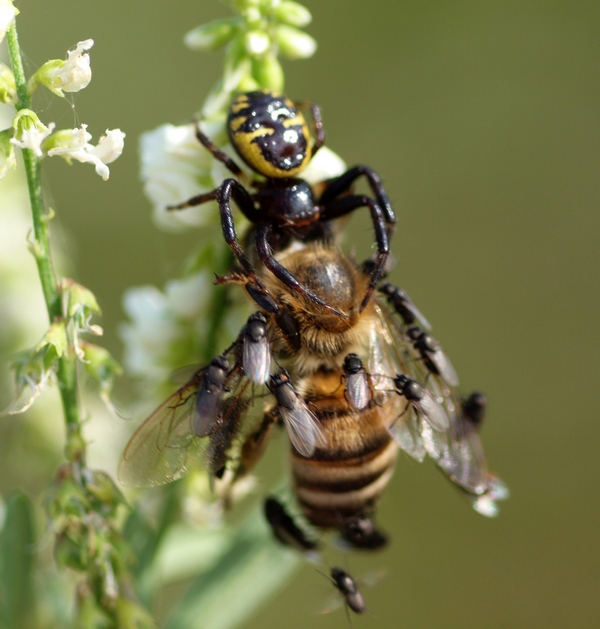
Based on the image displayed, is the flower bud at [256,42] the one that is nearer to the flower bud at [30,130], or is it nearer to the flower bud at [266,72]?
the flower bud at [266,72]

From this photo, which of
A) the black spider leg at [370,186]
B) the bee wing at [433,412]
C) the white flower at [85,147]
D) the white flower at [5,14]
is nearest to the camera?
the white flower at [5,14]

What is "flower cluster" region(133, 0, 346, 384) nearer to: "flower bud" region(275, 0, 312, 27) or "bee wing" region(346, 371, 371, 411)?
"flower bud" region(275, 0, 312, 27)

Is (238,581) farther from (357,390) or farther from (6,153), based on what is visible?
(6,153)

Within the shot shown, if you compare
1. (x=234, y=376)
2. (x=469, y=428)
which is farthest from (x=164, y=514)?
(x=469, y=428)

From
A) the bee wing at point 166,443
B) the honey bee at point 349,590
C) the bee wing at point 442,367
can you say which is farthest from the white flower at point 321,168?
the honey bee at point 349,590

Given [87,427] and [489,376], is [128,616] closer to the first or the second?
[87,427]

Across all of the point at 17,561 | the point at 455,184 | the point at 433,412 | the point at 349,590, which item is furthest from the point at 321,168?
the point at 455,184
